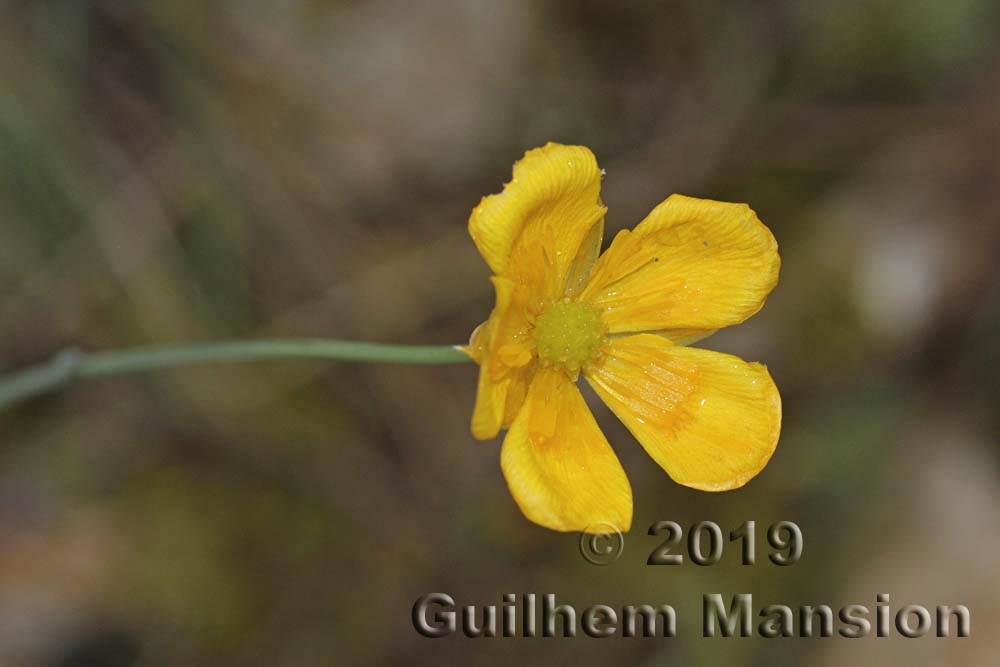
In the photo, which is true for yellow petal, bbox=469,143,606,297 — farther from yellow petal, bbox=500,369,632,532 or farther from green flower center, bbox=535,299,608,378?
yellow petal, bbox=500,369,632,532

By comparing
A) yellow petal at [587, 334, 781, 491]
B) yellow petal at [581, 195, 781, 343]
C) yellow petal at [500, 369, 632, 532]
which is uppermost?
yellow petal at [581, 195, 781, 343]

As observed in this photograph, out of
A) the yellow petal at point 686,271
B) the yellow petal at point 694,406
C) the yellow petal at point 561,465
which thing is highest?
the yellow petal at point 686,271

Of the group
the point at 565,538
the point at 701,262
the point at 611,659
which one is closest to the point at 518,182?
the point at 701,262

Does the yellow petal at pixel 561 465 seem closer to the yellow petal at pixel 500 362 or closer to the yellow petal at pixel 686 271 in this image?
the yellow petal at pixel 500 362

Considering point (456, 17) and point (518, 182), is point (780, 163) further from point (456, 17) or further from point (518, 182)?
point (518, 182)

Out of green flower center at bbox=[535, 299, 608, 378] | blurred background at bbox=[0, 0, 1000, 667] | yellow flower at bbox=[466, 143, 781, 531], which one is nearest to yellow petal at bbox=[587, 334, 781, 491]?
yellow flower at bbox=[466, 143, 781, 531]

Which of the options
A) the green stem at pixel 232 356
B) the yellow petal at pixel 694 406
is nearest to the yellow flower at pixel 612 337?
the yellow petal at pixel 694 406
